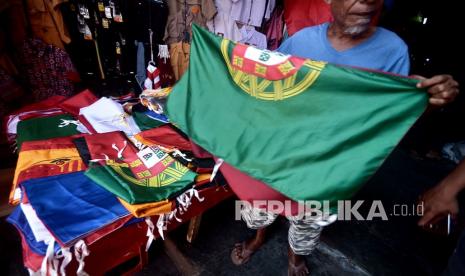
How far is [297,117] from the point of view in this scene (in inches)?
44.5

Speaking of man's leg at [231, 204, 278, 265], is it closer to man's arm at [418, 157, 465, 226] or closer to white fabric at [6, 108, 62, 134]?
man's arm at [418, 157, 465, 226]

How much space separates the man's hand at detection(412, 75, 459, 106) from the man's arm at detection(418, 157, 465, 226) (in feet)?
0.85

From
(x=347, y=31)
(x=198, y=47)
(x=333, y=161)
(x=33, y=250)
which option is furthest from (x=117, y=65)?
(x=333, y=161)

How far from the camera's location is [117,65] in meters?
2.91

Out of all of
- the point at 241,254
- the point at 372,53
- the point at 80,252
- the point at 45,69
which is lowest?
the point at 241,254

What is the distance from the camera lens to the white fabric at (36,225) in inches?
40.1

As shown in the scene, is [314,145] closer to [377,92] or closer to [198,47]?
[377,92]

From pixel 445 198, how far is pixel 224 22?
2977 mm

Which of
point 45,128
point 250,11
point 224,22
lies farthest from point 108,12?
point 250,11

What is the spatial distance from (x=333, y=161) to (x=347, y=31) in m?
0.66

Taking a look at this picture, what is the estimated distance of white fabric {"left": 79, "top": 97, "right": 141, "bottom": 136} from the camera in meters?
1.84

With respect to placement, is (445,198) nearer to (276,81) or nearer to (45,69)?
(276,81)

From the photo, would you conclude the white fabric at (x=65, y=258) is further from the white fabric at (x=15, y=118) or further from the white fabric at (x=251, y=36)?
the white fabric at (x=251, y=36)

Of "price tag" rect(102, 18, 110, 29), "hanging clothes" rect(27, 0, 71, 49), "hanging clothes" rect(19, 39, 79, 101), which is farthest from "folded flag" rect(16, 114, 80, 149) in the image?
"price tag" rect(102, 18, 110, 29)
